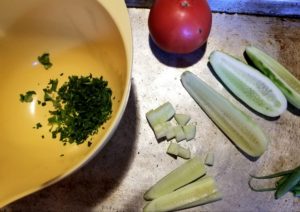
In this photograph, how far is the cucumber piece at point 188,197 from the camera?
0.84 m

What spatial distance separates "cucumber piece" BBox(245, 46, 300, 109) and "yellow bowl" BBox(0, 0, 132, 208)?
1.17 ft

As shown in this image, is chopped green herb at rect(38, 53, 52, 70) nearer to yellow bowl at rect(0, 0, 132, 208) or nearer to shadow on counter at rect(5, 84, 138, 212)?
yellow bowl at rect(0, 0, 132, 208)

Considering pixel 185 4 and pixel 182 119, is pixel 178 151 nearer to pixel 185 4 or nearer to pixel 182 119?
pixel 182 119

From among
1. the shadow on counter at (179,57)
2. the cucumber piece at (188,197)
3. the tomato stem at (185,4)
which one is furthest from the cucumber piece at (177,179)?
the tomato stem at (185,4)

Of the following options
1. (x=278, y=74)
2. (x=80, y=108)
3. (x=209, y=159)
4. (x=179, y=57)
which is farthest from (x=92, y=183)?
(x=278, y=74)

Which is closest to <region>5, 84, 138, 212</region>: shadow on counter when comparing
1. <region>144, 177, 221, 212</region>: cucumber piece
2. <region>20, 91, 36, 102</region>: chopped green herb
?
<region>144, 177, 221, 212</region>: cucumber piece

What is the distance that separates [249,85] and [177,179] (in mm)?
286

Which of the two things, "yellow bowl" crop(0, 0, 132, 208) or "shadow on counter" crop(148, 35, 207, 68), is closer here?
"yellow bowl" crop(0, 0, 132, 208)

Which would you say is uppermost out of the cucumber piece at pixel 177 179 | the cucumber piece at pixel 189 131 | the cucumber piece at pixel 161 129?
the cucumber piece at pixel 161 129

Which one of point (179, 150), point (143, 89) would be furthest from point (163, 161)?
point (143, 89)

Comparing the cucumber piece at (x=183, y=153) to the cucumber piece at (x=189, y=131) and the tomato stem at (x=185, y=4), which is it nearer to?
the cucumber piece at (x=189, y=131)

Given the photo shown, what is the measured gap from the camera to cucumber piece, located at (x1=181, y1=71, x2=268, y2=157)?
89 cm

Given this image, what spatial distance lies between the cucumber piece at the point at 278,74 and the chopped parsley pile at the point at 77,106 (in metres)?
0.37

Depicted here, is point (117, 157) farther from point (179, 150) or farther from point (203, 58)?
point (203, 58)
